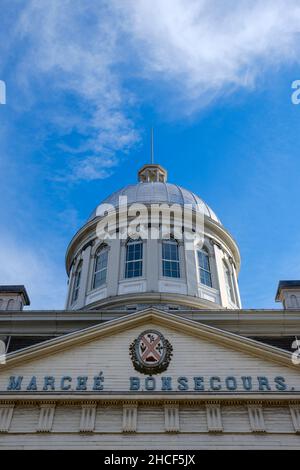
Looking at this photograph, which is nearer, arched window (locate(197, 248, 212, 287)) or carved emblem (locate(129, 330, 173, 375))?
carved emblem (locate(129, 330, 173, 375))

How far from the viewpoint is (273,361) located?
16.0 meters

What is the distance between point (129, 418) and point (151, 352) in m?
2.30

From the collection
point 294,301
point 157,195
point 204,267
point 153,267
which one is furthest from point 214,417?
point 157,195

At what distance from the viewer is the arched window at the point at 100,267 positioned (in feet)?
84.1

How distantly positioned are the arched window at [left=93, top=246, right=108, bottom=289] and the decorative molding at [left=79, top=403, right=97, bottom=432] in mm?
10679

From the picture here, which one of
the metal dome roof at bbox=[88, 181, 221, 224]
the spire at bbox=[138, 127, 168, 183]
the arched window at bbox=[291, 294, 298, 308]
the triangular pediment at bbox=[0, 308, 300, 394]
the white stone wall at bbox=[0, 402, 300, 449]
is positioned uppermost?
the spire at bbox=[138, 127, 168, 183]

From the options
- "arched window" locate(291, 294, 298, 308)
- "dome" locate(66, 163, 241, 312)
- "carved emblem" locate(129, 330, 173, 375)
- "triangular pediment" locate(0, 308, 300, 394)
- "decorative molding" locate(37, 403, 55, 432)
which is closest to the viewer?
"decorative molding" locate(37, 403, 55, 432)

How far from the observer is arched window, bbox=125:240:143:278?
24.9 meters

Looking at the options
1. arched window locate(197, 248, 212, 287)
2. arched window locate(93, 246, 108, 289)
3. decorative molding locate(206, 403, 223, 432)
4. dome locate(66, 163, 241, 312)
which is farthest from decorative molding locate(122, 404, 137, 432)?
arched window locate(197, 248, 212, 287)

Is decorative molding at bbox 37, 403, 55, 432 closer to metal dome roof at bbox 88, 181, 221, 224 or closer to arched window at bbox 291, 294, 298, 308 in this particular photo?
arched window at bbox 291, 294, 298, 308

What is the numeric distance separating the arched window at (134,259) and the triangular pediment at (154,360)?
7902mm

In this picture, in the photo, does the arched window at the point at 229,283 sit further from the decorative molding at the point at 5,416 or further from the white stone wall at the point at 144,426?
the decorative molding at the point at 5,416
